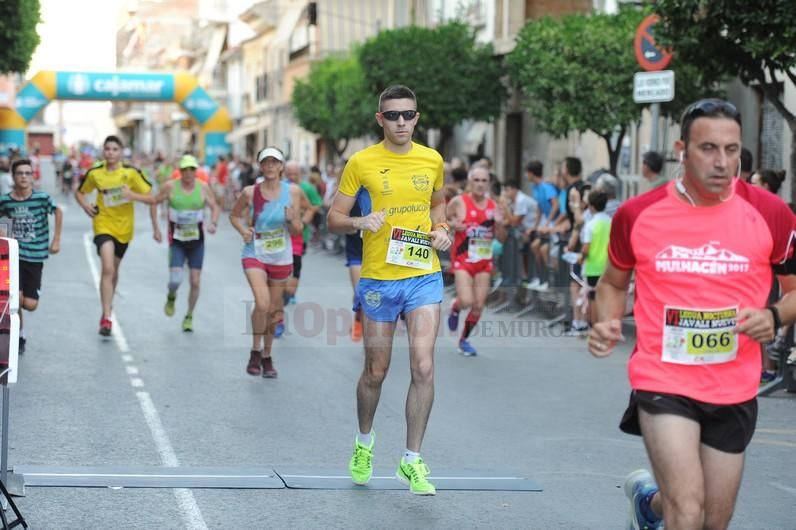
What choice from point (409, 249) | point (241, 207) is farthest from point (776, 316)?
point (241, 207)

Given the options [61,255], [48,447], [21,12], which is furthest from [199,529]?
[21,12]

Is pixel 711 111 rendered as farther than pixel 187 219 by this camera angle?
No

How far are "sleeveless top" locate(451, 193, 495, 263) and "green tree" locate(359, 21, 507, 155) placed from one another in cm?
1710

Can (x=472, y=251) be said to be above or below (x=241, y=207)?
below

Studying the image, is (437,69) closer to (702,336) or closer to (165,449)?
(165,449)

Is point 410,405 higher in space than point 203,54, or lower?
lower

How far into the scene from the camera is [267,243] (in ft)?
37.6

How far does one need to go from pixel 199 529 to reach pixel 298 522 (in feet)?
1.53

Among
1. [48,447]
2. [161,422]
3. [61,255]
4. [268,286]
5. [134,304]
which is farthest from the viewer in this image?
[61,255]

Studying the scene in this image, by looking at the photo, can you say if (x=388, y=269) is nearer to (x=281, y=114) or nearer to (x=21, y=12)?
(x=21, y=12)

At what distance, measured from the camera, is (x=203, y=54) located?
303 ft

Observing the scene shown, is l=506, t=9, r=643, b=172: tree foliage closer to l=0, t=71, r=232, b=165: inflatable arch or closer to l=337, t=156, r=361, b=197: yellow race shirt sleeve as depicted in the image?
l=337, t=156, r=361, b=197: yellow race shirt sleeve

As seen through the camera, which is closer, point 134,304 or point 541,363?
point 541,363

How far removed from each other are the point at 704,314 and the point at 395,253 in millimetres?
2740
